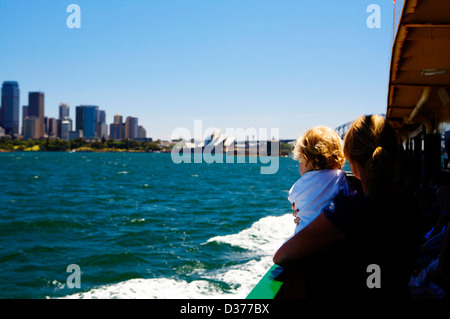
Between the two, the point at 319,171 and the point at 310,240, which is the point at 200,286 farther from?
the point at 310,240

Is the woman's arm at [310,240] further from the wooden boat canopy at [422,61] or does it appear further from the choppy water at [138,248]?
the choppy water at [138,248]

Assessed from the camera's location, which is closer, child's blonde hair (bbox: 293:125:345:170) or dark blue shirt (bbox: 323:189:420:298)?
dark blue shirt (bbox: 323:189:420:298)

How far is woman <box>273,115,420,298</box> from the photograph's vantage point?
1.96 metres

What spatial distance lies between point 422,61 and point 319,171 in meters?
3.60

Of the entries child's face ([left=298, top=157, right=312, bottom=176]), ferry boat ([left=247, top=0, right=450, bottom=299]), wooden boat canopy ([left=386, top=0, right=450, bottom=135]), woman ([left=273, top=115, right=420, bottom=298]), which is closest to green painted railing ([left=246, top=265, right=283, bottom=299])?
ferry boat ([left=247, top=0, right=450, bottom=299])

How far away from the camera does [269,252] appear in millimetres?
13125

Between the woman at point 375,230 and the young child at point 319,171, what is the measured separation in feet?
0.96

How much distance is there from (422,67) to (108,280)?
9392 mm

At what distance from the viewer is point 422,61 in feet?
16.8

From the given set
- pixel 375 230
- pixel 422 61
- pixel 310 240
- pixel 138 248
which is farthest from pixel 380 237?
pixel 138 248

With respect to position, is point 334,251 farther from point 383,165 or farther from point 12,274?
point 12,274

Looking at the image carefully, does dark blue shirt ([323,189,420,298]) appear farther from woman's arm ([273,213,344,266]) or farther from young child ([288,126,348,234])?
young child ([288,126,348,234])

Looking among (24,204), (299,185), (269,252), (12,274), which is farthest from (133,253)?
(24,204)
